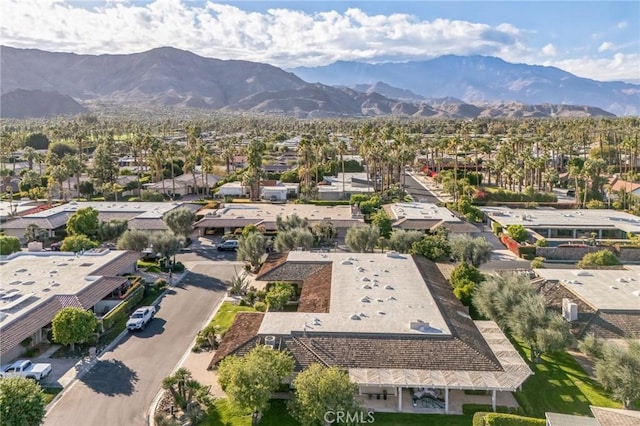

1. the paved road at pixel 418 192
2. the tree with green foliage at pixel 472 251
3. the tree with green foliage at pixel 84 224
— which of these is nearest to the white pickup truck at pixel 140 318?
the tree with green foliage at pixel 84 224

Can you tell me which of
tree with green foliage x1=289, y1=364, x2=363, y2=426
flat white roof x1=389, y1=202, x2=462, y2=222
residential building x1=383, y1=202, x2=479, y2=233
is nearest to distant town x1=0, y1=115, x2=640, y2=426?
tree with green foliage x1=289, y1=364, x2=363, y2=426

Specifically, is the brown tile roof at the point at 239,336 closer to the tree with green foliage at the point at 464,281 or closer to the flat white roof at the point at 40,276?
the flat white roof at the point at 40,276

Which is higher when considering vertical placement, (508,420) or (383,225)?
(383,225)

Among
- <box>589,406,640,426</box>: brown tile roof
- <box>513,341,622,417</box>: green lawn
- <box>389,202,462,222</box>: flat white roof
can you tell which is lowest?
<box>513,341,622,417</box>: green lawn

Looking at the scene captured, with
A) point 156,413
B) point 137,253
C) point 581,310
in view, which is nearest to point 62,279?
point 137,253

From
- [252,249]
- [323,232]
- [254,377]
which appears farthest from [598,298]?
[252,249]

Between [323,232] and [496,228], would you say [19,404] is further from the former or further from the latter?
[496,228]

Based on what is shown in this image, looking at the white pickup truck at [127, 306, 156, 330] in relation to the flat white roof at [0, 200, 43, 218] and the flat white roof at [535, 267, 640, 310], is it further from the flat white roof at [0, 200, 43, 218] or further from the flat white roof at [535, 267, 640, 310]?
the flat white roof at [0, 200, 43, 218]
